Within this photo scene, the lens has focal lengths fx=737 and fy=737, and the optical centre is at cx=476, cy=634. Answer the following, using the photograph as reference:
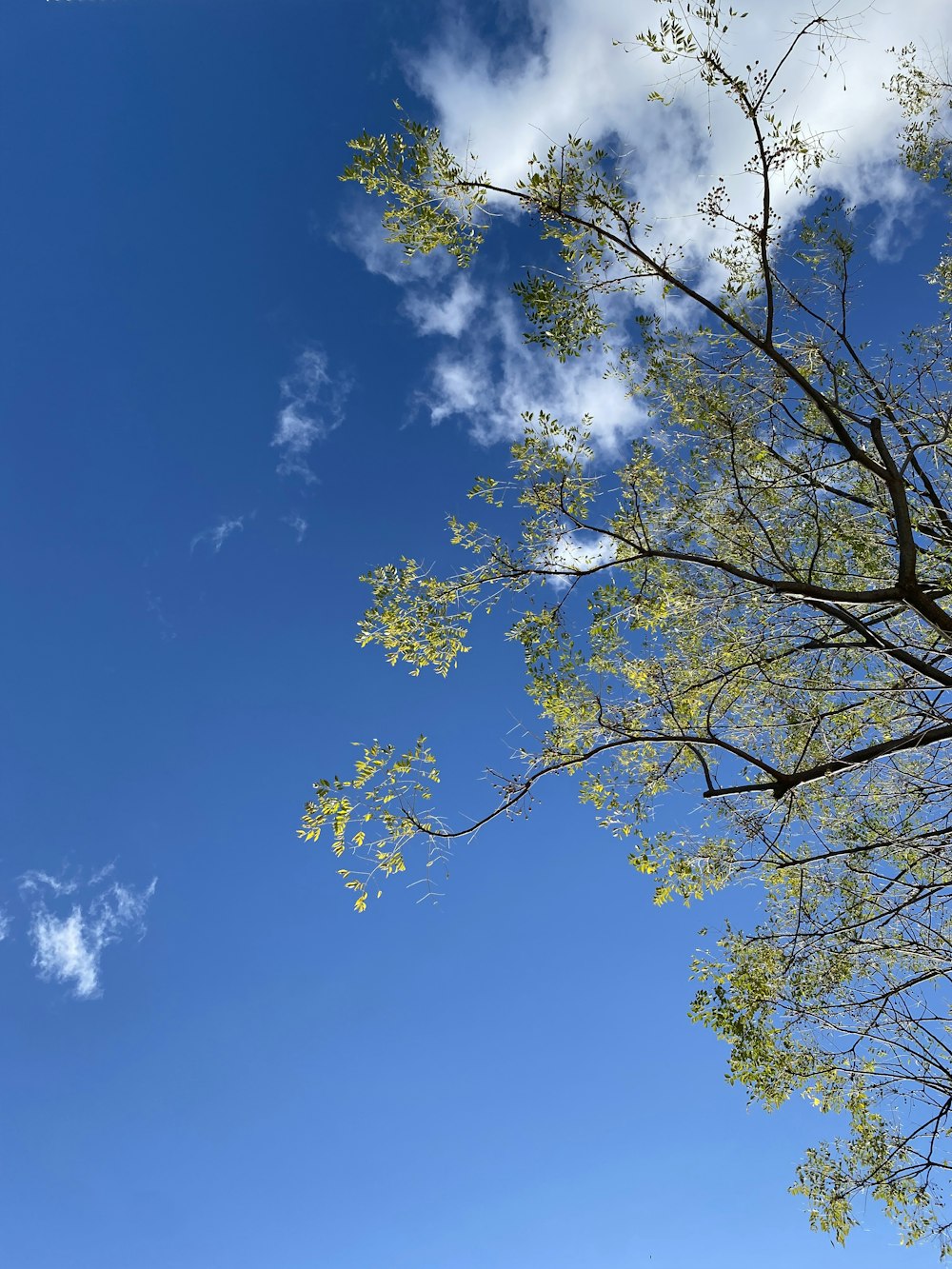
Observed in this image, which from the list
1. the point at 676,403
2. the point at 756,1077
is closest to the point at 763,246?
the point at 676,403

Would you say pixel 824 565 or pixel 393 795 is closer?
pixel 393 795

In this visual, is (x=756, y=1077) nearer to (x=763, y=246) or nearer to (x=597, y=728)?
(x=597, y=728)

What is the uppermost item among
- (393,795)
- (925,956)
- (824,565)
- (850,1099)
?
(824,565)

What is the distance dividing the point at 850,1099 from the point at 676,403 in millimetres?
8454

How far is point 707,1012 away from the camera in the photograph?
842 cm

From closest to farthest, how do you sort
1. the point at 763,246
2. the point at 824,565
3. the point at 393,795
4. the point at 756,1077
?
the point at 763,246 → the point at 393,795 → the point at 756,1077 → the point at 824,565

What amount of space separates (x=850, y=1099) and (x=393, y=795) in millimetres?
6364

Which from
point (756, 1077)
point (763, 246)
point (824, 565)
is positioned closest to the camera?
point (763, 246)

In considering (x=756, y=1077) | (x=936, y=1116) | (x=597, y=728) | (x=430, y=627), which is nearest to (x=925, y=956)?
(x=936, y=1116)

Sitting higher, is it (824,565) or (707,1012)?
(824,565)

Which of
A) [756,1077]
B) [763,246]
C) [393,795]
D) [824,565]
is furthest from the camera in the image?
[824,565]

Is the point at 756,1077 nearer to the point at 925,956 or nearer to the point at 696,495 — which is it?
the point at 925,956

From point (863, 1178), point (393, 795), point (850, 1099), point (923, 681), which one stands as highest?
point (393, 795)

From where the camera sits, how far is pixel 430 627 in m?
8.53
